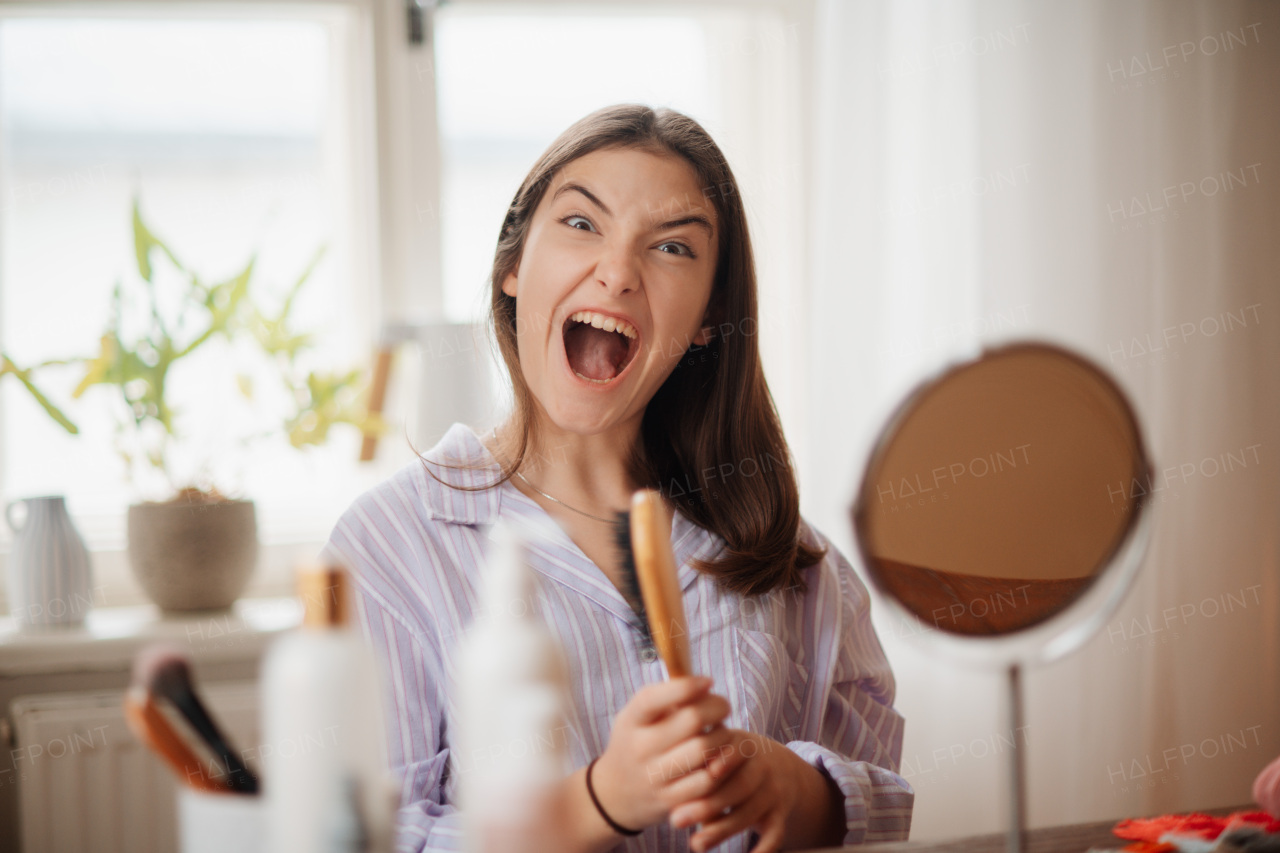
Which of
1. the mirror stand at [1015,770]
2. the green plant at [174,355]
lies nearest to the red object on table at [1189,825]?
the mirror stand at [1015,770]

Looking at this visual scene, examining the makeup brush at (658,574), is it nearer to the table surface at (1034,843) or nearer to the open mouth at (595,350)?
the table surface at (1034,843)

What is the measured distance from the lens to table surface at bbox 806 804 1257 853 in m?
0.64

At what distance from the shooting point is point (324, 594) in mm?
416

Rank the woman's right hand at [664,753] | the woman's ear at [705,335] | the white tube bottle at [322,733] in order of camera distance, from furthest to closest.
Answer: the woman's ear at [705,335] → the woman's right hand at [664,753] → the white tube bottle at [322,733]

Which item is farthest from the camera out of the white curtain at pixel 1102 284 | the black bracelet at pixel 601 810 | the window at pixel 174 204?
the window at pixel 174 204

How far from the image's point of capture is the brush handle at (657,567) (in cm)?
50

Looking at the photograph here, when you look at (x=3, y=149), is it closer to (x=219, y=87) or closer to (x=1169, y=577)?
(x=219, y=87)

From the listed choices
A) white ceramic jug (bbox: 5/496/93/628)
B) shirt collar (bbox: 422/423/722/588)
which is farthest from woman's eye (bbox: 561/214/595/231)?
white ceramic jug (bbox: 5/496/93/628)

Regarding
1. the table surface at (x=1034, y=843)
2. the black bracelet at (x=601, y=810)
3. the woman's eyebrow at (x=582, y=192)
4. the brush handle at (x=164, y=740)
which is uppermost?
the woman's eyebrow at (x=582, y=192)

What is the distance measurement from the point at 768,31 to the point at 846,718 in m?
1.48

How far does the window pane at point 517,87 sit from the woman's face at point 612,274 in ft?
3.15

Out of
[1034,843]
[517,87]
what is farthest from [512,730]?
[517,87]

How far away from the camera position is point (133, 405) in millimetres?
1672

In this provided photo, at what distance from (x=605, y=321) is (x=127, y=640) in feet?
3.46
